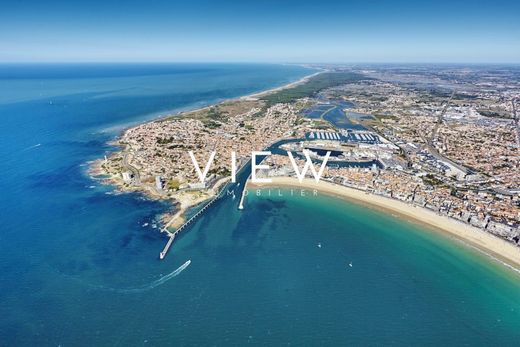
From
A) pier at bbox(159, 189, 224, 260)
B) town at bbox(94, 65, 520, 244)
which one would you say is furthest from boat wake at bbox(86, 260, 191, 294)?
town at bbox(94, 65, 520, 244)

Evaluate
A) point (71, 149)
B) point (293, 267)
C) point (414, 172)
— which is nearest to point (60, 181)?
point (71, 149)

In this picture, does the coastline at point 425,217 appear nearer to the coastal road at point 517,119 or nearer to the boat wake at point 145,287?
the boat wake at point 145,287

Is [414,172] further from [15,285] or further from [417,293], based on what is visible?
[15,285]

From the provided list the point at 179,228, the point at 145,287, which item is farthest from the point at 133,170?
Answer: the point at 145,287

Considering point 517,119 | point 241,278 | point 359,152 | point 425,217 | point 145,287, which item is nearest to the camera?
point 145,287

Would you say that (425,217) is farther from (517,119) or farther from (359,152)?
(517,119)

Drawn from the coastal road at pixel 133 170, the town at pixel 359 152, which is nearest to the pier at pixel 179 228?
the town at pixel 359 152
